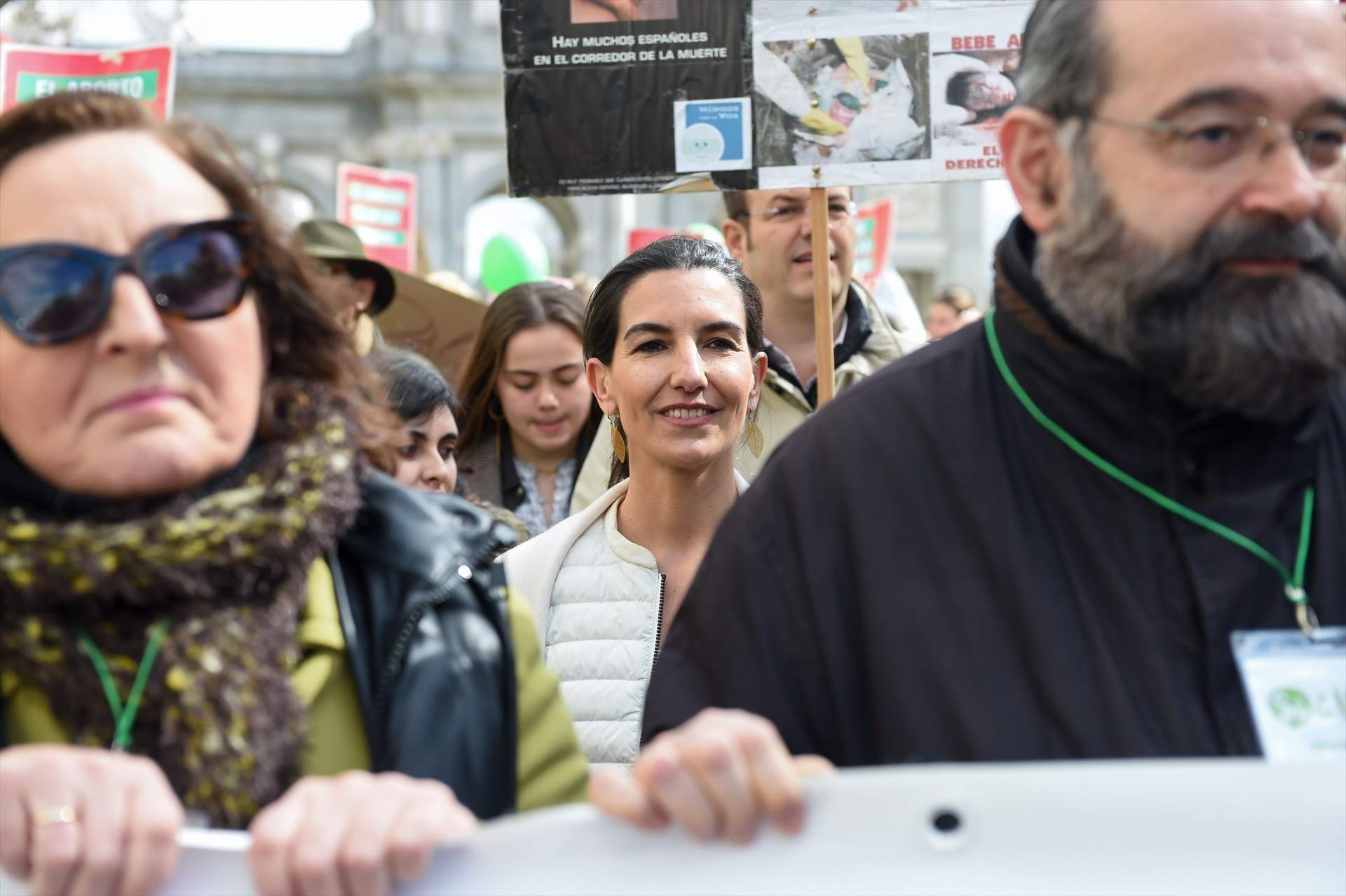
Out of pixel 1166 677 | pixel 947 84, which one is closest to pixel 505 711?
pixel 1166 677

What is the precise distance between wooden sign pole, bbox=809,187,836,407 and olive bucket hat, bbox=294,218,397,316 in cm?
264

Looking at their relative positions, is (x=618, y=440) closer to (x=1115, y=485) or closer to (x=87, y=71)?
(x=1115, y=485)

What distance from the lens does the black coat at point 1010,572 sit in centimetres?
190

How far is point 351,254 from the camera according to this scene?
21.2 feet

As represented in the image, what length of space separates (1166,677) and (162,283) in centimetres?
114

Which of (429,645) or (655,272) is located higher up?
(655,272)

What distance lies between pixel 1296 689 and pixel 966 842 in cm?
42

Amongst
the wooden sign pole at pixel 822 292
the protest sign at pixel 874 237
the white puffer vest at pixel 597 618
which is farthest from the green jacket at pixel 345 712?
the protest sign at pixel 874 237

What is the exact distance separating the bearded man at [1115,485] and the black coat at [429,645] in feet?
0.81

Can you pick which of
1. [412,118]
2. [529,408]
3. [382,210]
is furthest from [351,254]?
[412,118]

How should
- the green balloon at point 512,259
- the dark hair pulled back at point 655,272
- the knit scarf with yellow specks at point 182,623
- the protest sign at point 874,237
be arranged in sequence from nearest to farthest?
1. the knit scarf with yellow specks at point 182,623
2. the dark hair pulled back at point 655,272
3. the protest sign at point 874,237
4. the green balloon at point 512,259

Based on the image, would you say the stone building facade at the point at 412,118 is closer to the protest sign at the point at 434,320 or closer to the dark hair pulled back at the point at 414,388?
the protest sign at the point at 434,320

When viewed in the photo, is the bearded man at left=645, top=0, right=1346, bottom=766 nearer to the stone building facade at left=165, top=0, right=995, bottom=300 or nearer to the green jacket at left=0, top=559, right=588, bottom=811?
the green jacket at left=0, top=559, right=588, bottom=811

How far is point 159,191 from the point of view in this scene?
180 centimetres
